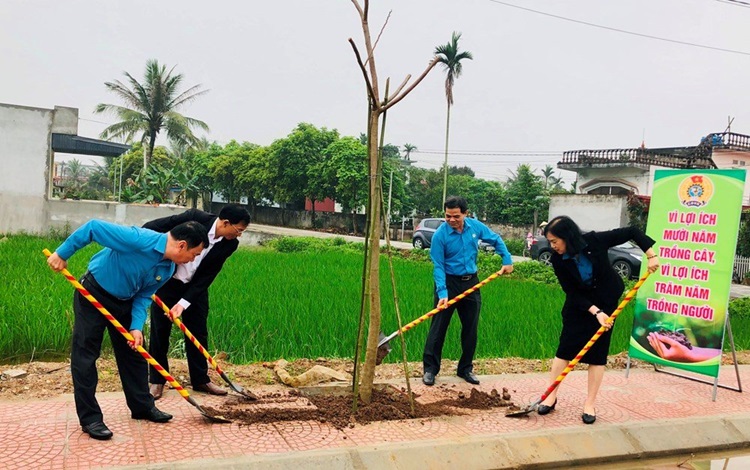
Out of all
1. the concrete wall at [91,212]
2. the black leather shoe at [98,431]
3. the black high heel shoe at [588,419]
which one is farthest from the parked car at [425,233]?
the black leather shoe at [98,431]

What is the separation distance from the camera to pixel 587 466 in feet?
12.6

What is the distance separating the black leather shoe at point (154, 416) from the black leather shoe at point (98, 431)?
32 cm

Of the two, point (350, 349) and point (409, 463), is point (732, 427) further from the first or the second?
point (350, 349)

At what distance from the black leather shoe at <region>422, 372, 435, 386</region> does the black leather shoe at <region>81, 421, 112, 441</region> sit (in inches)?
97.6

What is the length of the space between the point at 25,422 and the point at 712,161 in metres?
26.9

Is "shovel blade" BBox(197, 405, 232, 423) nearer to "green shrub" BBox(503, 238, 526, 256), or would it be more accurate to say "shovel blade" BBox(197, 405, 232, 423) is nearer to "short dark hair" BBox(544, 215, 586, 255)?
"short dark hair" BBox(544, 215, 586, 255)

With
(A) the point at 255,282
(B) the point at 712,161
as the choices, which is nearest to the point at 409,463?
(A) the point at 255,282

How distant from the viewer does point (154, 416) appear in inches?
144

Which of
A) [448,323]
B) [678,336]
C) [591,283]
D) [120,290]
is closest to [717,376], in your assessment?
[678,336]

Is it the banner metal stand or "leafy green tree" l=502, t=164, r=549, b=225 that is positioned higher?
"leafy green tree" l=502, t=164, r=549, b=225

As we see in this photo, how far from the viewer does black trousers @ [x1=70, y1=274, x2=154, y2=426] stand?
334 cm

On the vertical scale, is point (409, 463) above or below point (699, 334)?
below

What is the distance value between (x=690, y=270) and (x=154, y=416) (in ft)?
14.9

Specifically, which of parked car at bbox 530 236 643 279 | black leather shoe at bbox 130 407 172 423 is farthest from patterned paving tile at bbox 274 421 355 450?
parked car at bbox 530 236 643 279
